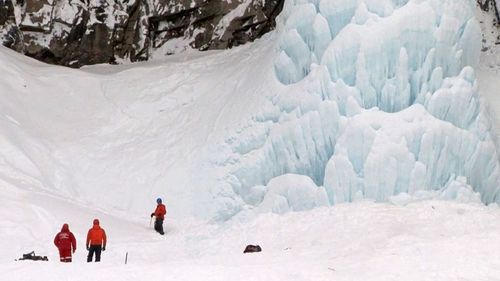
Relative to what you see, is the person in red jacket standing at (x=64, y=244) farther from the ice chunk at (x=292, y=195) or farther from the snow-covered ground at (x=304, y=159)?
the ice chunk at (x=292, y=195)

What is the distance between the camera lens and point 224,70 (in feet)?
85.6

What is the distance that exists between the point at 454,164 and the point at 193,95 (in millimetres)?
11362

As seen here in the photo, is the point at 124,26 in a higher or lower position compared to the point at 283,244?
higher

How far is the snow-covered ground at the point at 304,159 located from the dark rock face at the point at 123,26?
7.00 m

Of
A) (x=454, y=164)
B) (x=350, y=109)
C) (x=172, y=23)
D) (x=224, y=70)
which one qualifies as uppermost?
(x=172, y=23)

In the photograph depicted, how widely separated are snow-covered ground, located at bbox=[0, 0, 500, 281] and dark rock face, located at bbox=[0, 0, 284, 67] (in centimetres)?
700

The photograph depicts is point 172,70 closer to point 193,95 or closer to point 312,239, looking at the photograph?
point 193,95

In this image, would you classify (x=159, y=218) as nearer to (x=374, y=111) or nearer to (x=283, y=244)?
(x=283, y=244)

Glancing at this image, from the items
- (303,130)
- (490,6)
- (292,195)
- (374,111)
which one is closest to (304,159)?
(303,130)

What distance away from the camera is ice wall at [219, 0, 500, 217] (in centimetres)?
1723

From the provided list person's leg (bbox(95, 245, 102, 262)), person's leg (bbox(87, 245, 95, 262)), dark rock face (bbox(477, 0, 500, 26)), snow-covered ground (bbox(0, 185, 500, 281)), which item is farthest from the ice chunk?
dark rock face (bbox(477, 0, 500, 26))

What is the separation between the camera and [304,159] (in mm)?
18812

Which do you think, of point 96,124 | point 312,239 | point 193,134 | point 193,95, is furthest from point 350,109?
point 96,124

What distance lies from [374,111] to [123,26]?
56.3 feet
